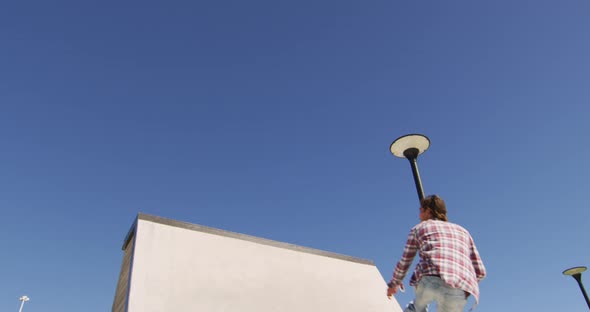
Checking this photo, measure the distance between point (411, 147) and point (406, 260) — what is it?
3.63 m

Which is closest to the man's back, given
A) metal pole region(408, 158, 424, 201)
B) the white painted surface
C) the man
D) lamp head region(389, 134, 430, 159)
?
the man

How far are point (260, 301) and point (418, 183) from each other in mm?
3404

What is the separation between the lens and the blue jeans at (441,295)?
265cm

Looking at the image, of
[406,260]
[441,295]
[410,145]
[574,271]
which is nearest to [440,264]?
[441,295]

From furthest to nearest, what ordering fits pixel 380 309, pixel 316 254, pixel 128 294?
pixel 316 254, pixel 380 309, pixel 128 294

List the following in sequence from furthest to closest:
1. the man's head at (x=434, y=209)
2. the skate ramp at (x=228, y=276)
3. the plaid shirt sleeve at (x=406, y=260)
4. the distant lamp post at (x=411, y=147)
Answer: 1. the distant lamp post at (x=411, y=147)
2. the skate ramp at (x=228, y=276)
3. the man's head at (x=434, y=209)
4. the plaid shirt sleeve at (x=406, y=260)

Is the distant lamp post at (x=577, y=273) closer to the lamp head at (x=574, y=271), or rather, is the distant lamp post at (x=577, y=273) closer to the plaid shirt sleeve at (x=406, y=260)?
the lamp head at (x=574, y=271)

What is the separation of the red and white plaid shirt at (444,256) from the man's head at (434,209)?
0.12 m

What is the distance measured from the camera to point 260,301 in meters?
6.17

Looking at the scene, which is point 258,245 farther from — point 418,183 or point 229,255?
point 418,183

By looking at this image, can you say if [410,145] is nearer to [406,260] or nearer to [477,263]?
[477,263]

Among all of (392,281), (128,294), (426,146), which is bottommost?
(392,281)

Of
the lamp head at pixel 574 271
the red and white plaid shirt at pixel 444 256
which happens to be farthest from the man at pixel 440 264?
the lamp head at pixel 574 271

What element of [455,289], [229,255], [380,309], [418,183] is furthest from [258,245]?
[455,289]
